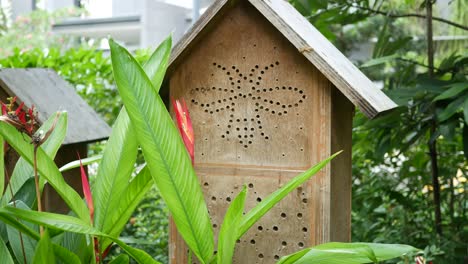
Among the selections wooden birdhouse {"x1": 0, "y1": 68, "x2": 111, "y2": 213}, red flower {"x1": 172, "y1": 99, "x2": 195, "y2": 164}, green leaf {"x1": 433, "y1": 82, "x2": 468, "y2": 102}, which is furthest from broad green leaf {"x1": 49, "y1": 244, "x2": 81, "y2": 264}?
green leaf {"x1": 433, "y1": 82, "x2": 468, "y2": 102}

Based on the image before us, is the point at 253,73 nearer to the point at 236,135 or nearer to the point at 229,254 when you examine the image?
the point at 236,135

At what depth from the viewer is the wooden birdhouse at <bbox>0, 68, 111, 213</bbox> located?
267cm

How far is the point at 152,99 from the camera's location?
1.78m

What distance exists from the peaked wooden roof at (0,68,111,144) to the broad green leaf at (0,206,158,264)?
819 millimetres

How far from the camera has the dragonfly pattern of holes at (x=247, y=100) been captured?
2178 mm

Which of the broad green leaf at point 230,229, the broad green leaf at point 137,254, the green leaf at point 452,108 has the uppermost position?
the green leaf at point 452,108

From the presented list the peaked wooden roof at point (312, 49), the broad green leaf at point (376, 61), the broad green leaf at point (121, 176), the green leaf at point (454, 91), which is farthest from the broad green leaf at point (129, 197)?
the green leaf at point (454, 91)

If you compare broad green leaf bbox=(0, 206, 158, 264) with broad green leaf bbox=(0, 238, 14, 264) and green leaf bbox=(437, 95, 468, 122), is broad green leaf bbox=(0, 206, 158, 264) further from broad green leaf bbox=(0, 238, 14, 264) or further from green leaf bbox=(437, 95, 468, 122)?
green leaf bbox=(437, 95, 468, 122)

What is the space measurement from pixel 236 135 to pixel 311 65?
1.04 ft

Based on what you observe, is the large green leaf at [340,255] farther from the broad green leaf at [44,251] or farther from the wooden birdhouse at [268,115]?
the broad green leaf at [44,251]

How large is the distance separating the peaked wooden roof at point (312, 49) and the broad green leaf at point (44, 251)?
2.26 feet

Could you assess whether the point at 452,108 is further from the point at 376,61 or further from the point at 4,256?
the point at 4,256

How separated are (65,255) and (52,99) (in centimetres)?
100

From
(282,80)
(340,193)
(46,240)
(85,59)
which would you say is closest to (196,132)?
(282,80)
